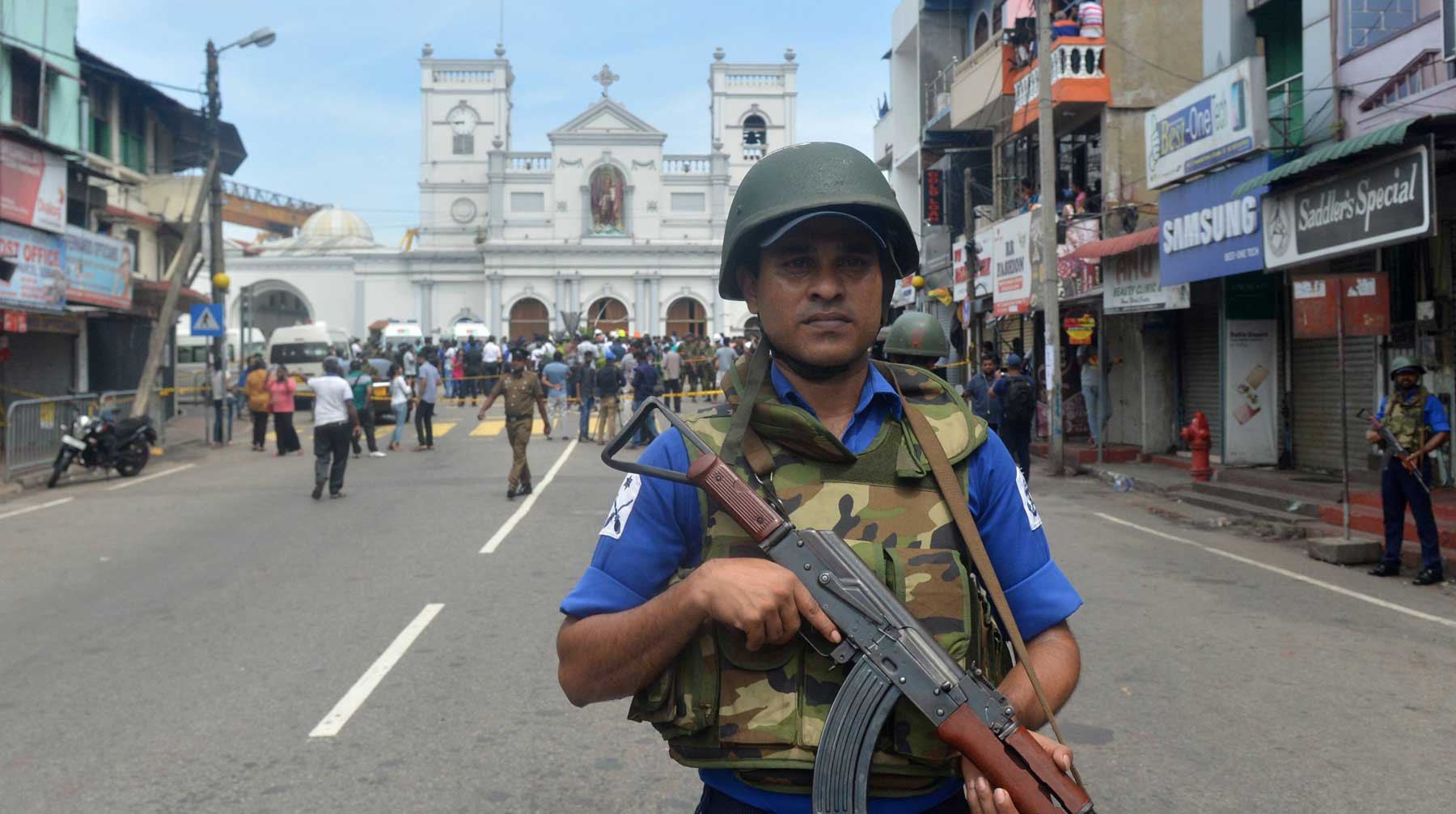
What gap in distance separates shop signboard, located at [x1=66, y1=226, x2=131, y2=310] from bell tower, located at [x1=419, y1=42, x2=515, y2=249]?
42048 millimetres

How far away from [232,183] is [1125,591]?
71539 mm

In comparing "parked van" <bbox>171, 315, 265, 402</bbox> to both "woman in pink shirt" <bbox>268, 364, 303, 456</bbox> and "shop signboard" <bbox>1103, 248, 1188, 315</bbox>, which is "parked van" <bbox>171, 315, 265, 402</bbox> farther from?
"shop signboard" <bbox>1103, 248, 1188, 315</bbox>

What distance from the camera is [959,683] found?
69.0 inches

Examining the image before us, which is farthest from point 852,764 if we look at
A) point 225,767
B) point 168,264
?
point 168,264

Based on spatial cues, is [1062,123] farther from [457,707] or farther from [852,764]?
[852,764]

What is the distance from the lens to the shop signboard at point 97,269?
72.2 ft

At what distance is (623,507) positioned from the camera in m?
1.95

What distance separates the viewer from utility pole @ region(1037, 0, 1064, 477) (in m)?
16.8

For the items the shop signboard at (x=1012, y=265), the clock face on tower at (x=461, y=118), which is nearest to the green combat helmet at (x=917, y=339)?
the shop signboard at (x=1012, y=265)

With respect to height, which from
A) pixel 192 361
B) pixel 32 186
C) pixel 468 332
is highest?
pixel 32 186

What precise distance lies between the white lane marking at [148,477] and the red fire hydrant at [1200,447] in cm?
1387

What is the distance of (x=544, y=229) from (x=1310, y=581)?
5804 centimetres

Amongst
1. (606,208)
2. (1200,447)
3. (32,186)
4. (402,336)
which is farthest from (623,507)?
(606,208)

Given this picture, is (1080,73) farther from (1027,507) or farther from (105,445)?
(1027,507)
